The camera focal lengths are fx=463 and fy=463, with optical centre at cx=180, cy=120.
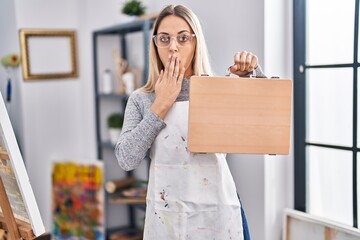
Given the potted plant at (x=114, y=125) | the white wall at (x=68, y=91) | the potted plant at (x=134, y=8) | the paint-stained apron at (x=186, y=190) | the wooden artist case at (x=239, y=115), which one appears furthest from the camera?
the potted plant at (x=114, y=125)

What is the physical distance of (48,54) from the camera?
3.15 metres

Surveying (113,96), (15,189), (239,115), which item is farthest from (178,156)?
(113,96)

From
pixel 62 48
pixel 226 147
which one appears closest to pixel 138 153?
pixel 226 147

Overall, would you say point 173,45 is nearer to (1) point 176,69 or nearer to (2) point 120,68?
(1) point 176,69

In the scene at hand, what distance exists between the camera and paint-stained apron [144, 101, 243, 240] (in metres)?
1.33

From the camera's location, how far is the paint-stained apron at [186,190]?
1.33 m

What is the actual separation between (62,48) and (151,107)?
2.08 metres

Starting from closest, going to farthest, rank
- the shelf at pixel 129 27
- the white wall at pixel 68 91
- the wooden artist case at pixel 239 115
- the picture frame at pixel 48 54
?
the wooden artist case at pixel 239 115, the white wall at pixel 68 91, the shelf at pixel 129 27, the picture frame at pixel 48 54

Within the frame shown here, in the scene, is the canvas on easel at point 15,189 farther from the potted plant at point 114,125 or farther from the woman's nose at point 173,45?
the potted plant at point 114,125

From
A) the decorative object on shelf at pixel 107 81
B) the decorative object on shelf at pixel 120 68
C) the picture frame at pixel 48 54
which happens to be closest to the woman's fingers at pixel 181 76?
the decorative object on shelf at pixel 120 68

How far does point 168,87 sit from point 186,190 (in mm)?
302

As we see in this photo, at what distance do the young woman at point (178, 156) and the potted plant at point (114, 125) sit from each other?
1.56m

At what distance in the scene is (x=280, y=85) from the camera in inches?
49.6

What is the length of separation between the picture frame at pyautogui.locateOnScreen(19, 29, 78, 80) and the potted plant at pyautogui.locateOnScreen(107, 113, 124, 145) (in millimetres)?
527
